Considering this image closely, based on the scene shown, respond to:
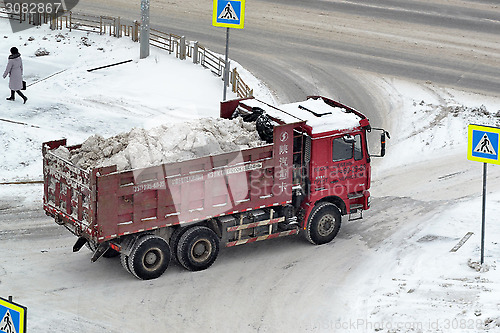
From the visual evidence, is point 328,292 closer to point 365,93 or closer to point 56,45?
point 365,93

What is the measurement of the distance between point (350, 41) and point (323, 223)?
719 inches

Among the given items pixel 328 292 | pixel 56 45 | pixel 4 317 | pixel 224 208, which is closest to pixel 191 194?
pixel 224 208

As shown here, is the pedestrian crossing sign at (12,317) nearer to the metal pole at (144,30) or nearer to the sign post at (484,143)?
the sign post at (484,143)

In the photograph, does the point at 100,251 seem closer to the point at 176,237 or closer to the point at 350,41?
the point at 176,237

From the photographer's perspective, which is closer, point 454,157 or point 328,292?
point 328,292

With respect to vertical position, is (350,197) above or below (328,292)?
above

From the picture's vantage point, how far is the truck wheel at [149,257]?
18.7m

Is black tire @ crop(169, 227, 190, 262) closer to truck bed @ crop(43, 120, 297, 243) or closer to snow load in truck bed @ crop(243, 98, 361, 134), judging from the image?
truck bed @ crop(43, 120, 297, 243)

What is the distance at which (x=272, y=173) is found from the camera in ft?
65.1

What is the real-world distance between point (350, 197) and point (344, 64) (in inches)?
578

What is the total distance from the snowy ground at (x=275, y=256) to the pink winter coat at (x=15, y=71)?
23.7 inches

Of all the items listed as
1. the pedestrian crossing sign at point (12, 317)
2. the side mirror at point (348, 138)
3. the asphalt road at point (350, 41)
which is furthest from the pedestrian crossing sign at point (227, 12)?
the pedestrian crossing sign at point (12, 317)

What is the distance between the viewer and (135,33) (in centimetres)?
3428

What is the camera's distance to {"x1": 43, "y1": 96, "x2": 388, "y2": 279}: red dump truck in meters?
18.1
